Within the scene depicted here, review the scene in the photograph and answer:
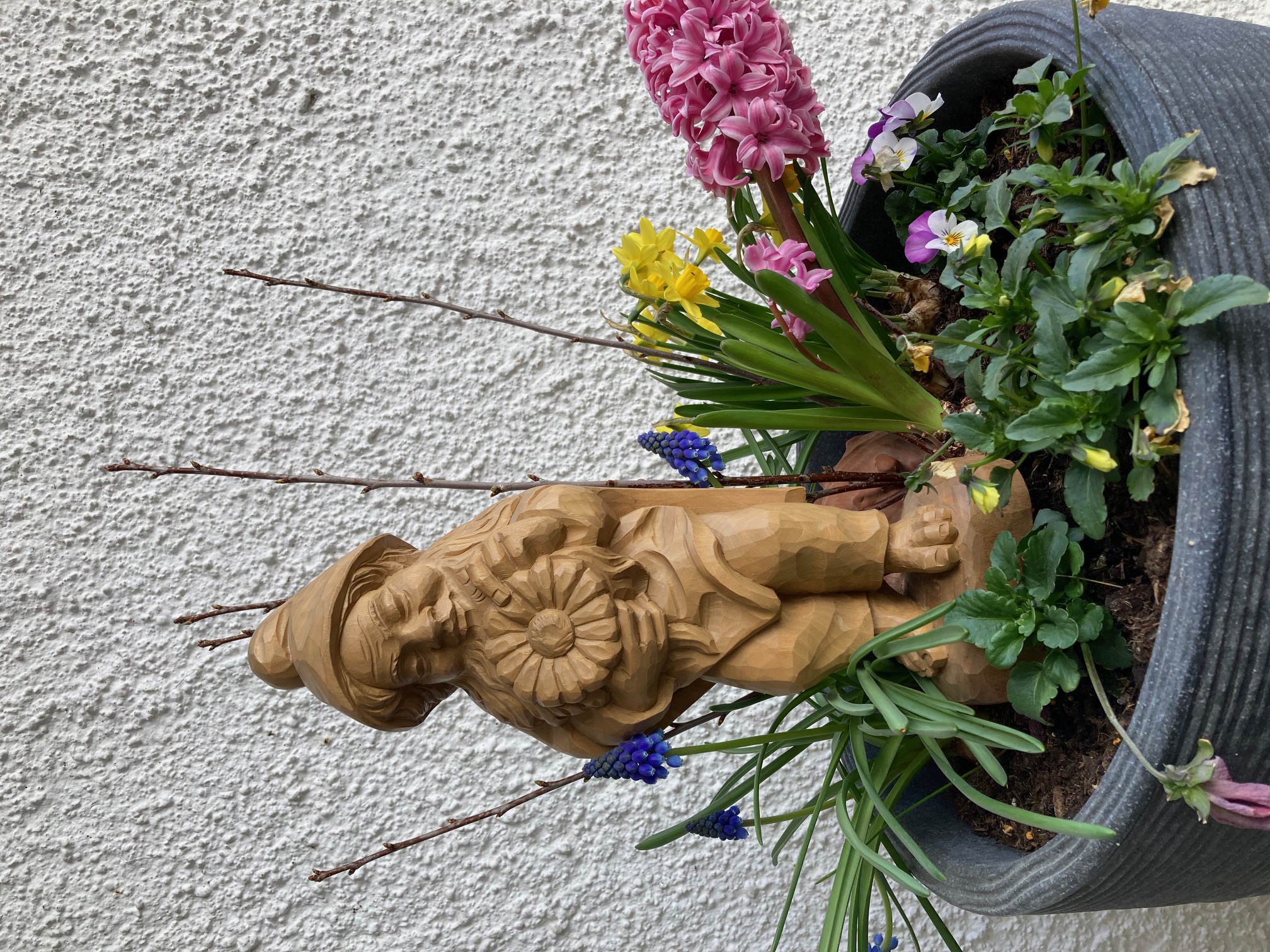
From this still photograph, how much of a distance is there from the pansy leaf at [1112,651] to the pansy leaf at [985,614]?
6 cm

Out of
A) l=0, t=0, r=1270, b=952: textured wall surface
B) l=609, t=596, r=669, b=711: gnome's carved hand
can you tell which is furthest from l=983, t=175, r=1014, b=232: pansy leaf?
l=0, t=0, r=1270, b=952: textured wall surface

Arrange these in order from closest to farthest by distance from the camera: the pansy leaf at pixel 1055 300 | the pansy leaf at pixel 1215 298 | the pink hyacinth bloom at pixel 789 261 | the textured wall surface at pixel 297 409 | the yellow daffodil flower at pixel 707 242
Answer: the pansy leaf at pixel 1215 298 → the pansy leaf at pixel 1055 300 → the pink hyacinth bloom at pixel 789 261 → the yellow daffodil flower at pixel 707 242 → the textured wall surface at pixel 297 409

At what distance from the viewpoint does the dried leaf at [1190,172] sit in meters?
0.56

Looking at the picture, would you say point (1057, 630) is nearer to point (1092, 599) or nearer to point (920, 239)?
point (1092, 599)

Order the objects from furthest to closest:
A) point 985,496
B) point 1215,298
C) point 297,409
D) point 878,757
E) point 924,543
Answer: point 297,409 < point 878,757 < point 924,543 < point 985,496 < point 1215,298

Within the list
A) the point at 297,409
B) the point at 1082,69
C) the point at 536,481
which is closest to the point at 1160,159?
the point at 1082,69

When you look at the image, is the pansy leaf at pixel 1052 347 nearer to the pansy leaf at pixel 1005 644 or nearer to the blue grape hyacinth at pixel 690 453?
the pansy leaf at pixel 1005 644

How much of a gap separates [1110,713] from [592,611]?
1.03ft

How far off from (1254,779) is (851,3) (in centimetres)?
120

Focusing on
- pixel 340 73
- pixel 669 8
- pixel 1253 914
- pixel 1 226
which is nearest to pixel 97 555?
pixel 1 226

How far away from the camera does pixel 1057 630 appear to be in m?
0.65

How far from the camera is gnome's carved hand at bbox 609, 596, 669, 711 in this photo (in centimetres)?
68

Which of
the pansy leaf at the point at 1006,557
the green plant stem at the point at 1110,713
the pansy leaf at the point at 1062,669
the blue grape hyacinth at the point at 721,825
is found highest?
the pansy leaf at the point at 1006,557

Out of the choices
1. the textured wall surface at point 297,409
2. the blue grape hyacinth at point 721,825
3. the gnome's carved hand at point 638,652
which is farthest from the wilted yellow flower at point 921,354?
the textured wall surface at point 297,409
